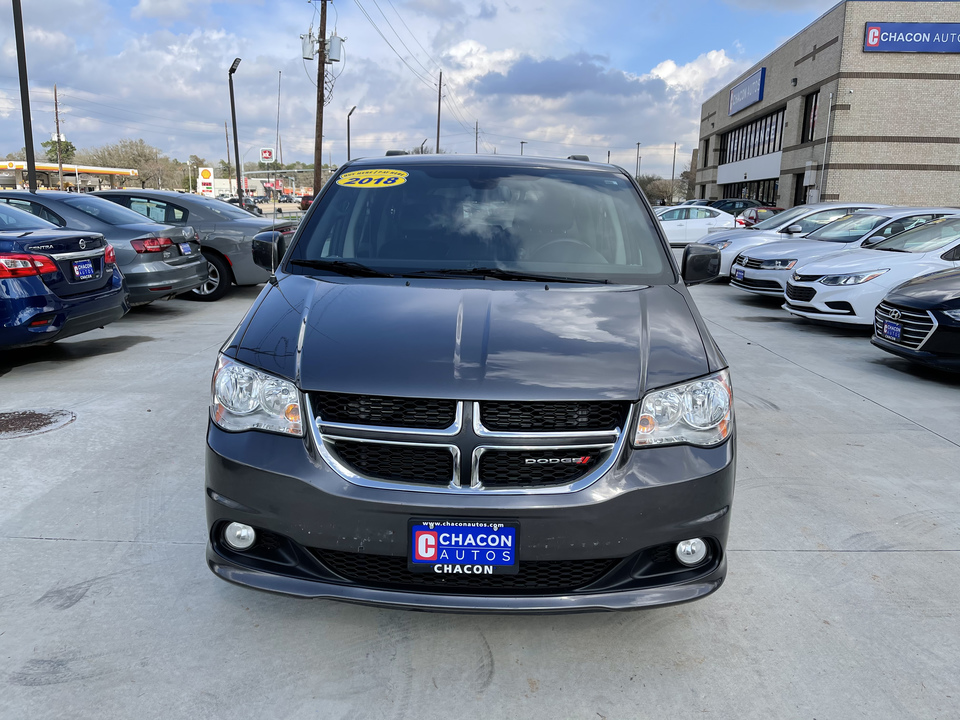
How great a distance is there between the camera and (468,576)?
2.24 m

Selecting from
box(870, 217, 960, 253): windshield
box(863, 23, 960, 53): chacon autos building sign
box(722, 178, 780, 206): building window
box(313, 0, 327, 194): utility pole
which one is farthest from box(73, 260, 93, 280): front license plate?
box(722, 178, 780, 206): building window

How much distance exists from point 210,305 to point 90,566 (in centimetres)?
797

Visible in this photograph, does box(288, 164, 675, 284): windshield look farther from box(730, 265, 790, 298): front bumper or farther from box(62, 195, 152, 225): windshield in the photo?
box(730, 265, 790, 298): front bumper

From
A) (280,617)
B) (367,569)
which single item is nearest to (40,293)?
(280,617)

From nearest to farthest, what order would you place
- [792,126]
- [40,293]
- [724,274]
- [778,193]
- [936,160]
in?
[40,293] → [724,274] → [936,160] → [792,126] → [778,193]

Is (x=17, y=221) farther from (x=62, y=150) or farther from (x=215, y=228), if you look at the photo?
(x=62, y=150)

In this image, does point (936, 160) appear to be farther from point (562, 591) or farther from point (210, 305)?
point (562, 591)

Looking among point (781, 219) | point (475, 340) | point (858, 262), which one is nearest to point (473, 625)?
point (475, 340)

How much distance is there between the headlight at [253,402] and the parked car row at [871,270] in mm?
5958

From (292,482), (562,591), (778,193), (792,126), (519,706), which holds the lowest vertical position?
(519,706)

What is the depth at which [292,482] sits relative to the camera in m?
2.24

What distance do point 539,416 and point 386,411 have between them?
18.7 inches

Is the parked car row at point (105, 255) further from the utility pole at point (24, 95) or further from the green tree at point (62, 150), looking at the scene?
the green tree at point (62, 150)

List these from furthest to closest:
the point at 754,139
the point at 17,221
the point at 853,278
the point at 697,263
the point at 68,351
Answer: the point at 754,139, the point at 853,278, the point at 68,351, the point at 17,221, the point at 697,263
